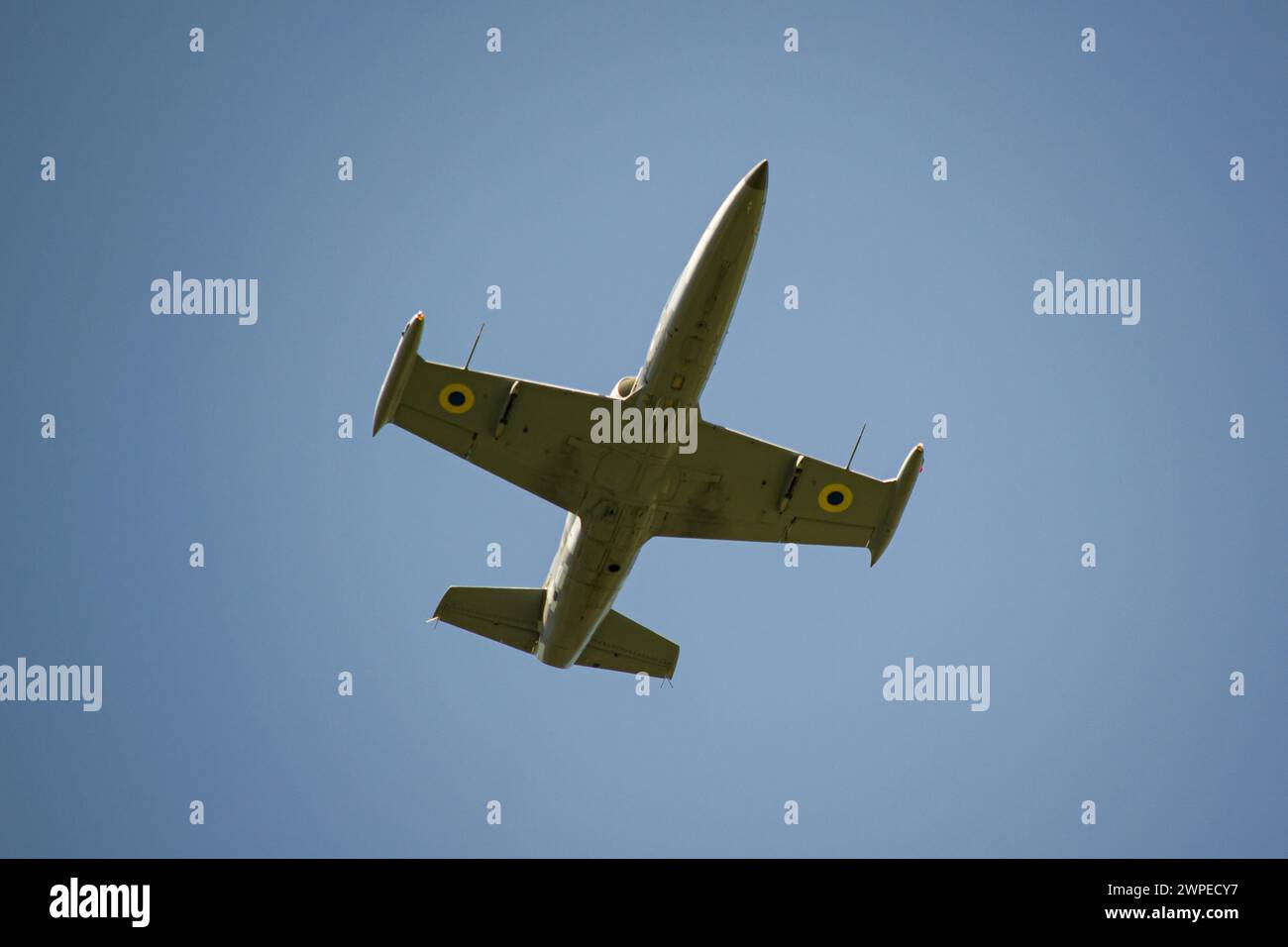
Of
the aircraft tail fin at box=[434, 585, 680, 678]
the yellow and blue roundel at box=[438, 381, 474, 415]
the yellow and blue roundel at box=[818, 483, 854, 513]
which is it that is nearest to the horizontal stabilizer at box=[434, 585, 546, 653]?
the aircraft tail fin at box=[434, 585, 680, 678]

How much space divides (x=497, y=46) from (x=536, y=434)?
15.4m

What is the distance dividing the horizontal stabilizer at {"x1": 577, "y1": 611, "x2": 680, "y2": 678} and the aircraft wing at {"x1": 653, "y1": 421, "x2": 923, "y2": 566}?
18.5 ft

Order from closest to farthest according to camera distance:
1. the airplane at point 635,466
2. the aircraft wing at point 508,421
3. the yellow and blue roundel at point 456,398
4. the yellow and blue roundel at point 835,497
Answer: the airplane at point 635,466 < the aircraft wing at point 508,421 < the yellow and blue roundel at point 456,398 < the yellow and blue roundel at point 835,497

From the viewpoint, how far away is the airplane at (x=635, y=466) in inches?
1119

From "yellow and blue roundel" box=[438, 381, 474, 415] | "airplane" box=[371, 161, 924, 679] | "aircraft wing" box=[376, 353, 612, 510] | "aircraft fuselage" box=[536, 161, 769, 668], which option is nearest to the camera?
"aircraft fuselage" box=[536, 161, 769, 668]

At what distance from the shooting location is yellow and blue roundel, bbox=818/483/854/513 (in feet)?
113

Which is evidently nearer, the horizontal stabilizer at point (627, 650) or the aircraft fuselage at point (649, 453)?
the aircraft fuselage at point (649, 453)

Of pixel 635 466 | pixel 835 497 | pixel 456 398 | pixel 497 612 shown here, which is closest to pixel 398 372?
pixel 456 398

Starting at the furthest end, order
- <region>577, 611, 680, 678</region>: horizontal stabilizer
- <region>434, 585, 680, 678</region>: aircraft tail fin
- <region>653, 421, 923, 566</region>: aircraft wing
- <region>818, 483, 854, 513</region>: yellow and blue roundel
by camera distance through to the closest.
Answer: <region>577, 611, 680, 678</region>: horizontal stabilizer < <region>434, 585, 680, 678</region>: aircraft tail fin < <region>818, 483, 854, 513</region>: yellow and blue roundel < <region>653, 421, 923, 566</region>: aircraft wing

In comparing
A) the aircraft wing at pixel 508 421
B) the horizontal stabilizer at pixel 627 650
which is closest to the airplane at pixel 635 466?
the aircraft wing at pixel 508 421

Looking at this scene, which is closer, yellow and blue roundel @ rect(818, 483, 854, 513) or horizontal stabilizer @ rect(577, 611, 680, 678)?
yellow and blue roundel @ rect(818, 483, 854, 513)

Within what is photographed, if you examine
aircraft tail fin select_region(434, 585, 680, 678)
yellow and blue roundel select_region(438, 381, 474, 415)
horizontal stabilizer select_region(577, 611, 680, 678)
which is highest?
yellow and blue roundel select_region(438, 381, 474, 415)

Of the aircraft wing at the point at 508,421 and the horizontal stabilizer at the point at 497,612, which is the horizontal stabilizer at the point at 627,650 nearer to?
the horizontal stabilizer at the point at 497,612

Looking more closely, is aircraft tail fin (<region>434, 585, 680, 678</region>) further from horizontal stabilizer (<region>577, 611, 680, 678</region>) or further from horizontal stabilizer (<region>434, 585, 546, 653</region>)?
horizontal stabilizer (<region>577, 611, 680, 678</region>)
